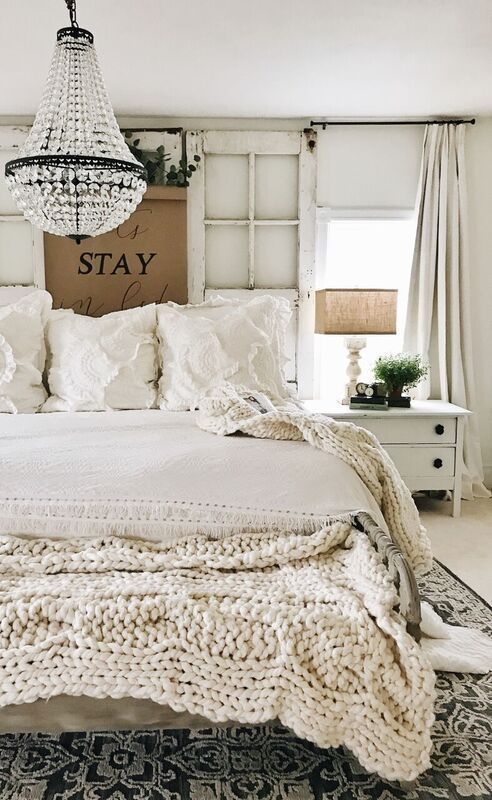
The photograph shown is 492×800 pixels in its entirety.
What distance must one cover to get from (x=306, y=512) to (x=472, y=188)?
2855mm

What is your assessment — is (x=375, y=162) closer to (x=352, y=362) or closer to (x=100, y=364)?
(x=352, y=362)

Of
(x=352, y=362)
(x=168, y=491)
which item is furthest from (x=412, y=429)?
(x=168, y=491)

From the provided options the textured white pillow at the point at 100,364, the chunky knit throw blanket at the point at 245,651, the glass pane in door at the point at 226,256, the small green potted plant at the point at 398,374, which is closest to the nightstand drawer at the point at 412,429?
the small green potted plant at the point at 398,374

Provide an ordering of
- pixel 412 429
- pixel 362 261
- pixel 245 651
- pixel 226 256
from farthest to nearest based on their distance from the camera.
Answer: pixel 362 261 → pixel 226 256 → pixel 412 429 → pixel 245 651

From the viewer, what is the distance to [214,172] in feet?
12.6

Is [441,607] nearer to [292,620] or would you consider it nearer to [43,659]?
[292,620]

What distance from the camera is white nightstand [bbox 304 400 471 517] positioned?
3.56 meters

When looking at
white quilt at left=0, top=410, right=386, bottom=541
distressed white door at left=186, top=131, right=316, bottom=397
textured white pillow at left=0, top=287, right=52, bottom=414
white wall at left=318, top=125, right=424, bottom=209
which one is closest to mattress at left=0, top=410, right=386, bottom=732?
white quilt at left=0, top=410, right=386, bottom=541

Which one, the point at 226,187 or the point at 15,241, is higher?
the point at 226,187

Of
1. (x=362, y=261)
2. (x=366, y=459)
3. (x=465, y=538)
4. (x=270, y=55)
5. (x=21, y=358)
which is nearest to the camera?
(x=366, y=459)

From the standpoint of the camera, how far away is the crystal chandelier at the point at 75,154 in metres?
1.86

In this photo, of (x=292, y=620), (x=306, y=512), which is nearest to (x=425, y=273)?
(x=306, y=512)

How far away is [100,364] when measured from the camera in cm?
296

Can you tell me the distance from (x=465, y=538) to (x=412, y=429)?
0.61 metres
